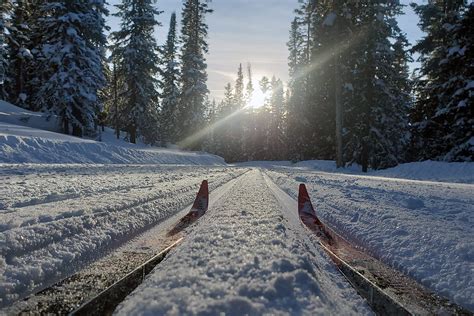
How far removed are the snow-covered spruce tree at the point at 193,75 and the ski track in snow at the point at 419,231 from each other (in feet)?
104

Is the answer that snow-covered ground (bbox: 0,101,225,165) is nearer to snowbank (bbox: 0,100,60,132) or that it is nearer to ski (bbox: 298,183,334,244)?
snowbank (bbox: 0,100,60,132)

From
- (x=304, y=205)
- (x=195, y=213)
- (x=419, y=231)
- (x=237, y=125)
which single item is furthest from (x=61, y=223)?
(x=237, y=125)

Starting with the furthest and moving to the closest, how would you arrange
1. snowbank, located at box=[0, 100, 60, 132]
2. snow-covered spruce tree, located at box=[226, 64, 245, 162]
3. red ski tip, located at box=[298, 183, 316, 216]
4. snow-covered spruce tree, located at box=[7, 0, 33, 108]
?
snow-covered spruce tree, located at box=[226, 64, 245, 162] < snow-covered spruce tree, located at box=[7, 0, 33, 108] < snowbank, located at box=[0, 100, 60, 132] < red ski tip, located at box=[298, 183, 316, 216]

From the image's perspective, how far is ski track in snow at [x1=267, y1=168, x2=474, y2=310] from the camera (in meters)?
3.29

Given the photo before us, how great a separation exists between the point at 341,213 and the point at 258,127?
5941 centimetres

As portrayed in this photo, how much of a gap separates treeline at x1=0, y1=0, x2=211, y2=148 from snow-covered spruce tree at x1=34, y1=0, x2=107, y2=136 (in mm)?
61

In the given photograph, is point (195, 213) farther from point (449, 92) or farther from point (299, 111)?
point (299, 111)

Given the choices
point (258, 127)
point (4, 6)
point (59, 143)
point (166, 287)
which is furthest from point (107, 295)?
point (258, 127)

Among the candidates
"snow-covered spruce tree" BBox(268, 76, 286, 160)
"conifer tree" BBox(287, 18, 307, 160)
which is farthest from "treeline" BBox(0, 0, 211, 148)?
"snow-covered spruce tree" BBox(268, 76, 286, 160)

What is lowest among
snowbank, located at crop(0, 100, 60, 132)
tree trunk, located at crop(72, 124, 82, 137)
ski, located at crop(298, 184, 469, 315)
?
ski, located at crop(298, 184, 469, 315)

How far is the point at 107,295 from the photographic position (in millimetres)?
2455

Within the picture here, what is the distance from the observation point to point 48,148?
14.3 meters

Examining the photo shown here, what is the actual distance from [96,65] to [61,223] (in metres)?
22.3

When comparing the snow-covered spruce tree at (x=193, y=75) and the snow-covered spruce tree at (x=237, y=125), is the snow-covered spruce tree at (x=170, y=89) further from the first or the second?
the snow-covered spruce tree at (x=237, y=125)
